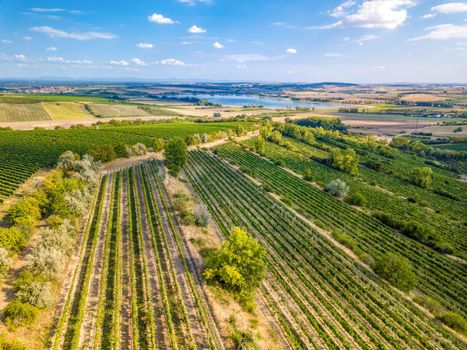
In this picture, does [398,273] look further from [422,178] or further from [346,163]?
[346,163]

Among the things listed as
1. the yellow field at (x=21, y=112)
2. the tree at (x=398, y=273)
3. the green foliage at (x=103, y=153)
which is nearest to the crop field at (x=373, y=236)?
the tree at (x=398, y=273)

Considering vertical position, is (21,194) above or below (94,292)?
above

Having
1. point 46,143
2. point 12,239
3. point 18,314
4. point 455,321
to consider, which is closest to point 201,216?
point 12,239

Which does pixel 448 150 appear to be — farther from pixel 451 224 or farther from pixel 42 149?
pixel 42 149

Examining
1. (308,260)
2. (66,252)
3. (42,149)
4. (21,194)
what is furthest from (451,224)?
(42,149)

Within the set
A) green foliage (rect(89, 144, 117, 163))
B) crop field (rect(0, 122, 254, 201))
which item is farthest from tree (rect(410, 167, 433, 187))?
green foliage (rect(89, 144, 117, 163))
